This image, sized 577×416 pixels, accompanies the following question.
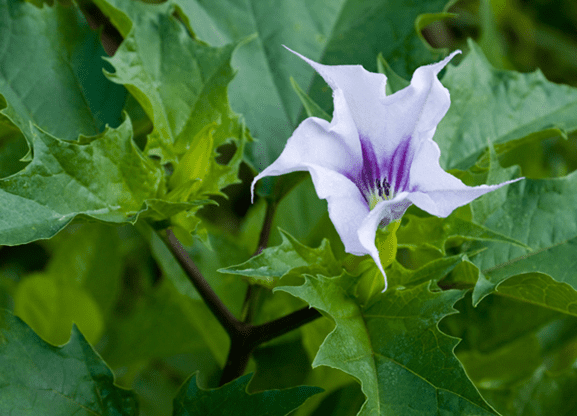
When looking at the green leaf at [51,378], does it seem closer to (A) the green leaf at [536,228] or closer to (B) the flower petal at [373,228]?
(B) the flower petal at [373,228]

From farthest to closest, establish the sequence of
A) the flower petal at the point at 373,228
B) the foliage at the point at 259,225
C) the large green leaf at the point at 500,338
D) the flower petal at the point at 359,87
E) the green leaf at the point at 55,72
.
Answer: the large green leaf at the point at 500,338 < the green leaf at the point at 55,72 < the foliage at the point at 259,225 < the flower petal at the point at 359,87 < the flower petal at the point at 373,228

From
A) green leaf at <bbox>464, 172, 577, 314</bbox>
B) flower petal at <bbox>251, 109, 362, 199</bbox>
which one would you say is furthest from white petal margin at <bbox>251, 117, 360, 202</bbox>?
green leaf at <bbox>464, 172, 577, 314</bbox>

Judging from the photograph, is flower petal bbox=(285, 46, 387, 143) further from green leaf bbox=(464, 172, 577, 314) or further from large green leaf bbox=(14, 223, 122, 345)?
large green leaf bbox=(14, 223, 122, 345)

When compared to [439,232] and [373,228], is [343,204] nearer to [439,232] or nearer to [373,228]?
[373,228]

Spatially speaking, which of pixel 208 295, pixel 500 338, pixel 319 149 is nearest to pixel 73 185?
pixel 208 295

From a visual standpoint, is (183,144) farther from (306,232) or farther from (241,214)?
(241,214)

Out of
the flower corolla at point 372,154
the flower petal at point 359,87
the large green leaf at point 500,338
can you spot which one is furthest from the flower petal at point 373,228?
the large green leaf at point 500,338
